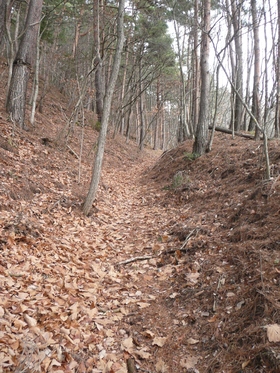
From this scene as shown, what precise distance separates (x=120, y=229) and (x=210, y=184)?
276 cm

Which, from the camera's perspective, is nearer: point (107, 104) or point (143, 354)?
point (143, 354)

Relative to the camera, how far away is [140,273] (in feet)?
14.5

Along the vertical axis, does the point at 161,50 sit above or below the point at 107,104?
above

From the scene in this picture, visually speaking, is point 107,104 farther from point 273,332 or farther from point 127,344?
point 273,332

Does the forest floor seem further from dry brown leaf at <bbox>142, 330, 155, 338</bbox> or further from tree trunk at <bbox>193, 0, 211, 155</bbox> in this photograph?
tree trunk at <bbox>193, 0, 211, 155</bbox>

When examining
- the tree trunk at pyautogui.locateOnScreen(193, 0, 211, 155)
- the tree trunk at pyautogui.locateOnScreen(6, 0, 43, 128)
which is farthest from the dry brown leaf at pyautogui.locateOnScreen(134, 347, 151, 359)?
the tree trunk at pyautogui.locateOnScreen(6, 0, 43, 128)

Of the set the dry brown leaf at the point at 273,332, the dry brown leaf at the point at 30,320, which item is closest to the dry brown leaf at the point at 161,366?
the dry brown leaf at the point at 273,332

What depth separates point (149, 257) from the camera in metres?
4.82

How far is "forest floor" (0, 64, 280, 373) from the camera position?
270 centimetres

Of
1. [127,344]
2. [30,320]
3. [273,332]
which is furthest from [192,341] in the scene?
[30,320]

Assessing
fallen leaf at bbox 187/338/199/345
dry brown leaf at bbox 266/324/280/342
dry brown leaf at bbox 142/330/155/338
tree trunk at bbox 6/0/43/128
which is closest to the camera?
dry brown leaf at bbox 266/324/280/342

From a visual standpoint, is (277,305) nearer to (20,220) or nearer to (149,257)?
(149,257)

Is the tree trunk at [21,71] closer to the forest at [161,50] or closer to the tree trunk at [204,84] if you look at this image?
the forest at [161,50]

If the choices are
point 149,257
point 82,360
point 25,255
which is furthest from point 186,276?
point 25,255
